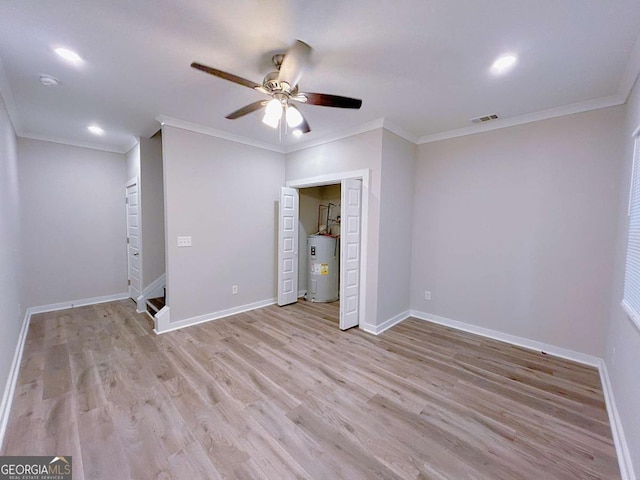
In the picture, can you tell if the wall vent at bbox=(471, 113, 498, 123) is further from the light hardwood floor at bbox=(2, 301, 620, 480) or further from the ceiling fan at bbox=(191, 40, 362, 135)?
the light hardwood floor at bbox=(2, 301, 620, 480)

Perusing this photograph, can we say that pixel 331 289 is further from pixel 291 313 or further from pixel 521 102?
pixel 521 102

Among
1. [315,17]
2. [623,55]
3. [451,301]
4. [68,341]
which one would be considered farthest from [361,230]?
[68,341]

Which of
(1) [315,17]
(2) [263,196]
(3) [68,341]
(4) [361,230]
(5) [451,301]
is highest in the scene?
(1) [315,17]

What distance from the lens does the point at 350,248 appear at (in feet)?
11.6

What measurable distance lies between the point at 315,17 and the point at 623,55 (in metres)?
2.30

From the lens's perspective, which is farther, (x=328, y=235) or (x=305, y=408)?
(x=328, y=235)

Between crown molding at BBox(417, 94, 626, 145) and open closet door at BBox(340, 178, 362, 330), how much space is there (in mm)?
1380

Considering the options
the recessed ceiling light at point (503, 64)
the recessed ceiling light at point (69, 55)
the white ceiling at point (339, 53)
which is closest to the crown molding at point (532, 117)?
the white ceiling at point (339, 53)

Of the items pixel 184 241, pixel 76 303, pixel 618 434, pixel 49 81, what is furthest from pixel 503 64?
pixel 76 303

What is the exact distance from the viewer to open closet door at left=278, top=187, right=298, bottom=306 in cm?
434

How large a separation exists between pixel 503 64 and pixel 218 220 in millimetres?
3619

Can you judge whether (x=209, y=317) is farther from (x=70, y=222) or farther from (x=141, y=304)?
(x=70, y=222)

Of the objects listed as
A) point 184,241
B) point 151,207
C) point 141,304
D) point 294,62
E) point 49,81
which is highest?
point 49,81

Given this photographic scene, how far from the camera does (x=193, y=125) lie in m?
3.46
